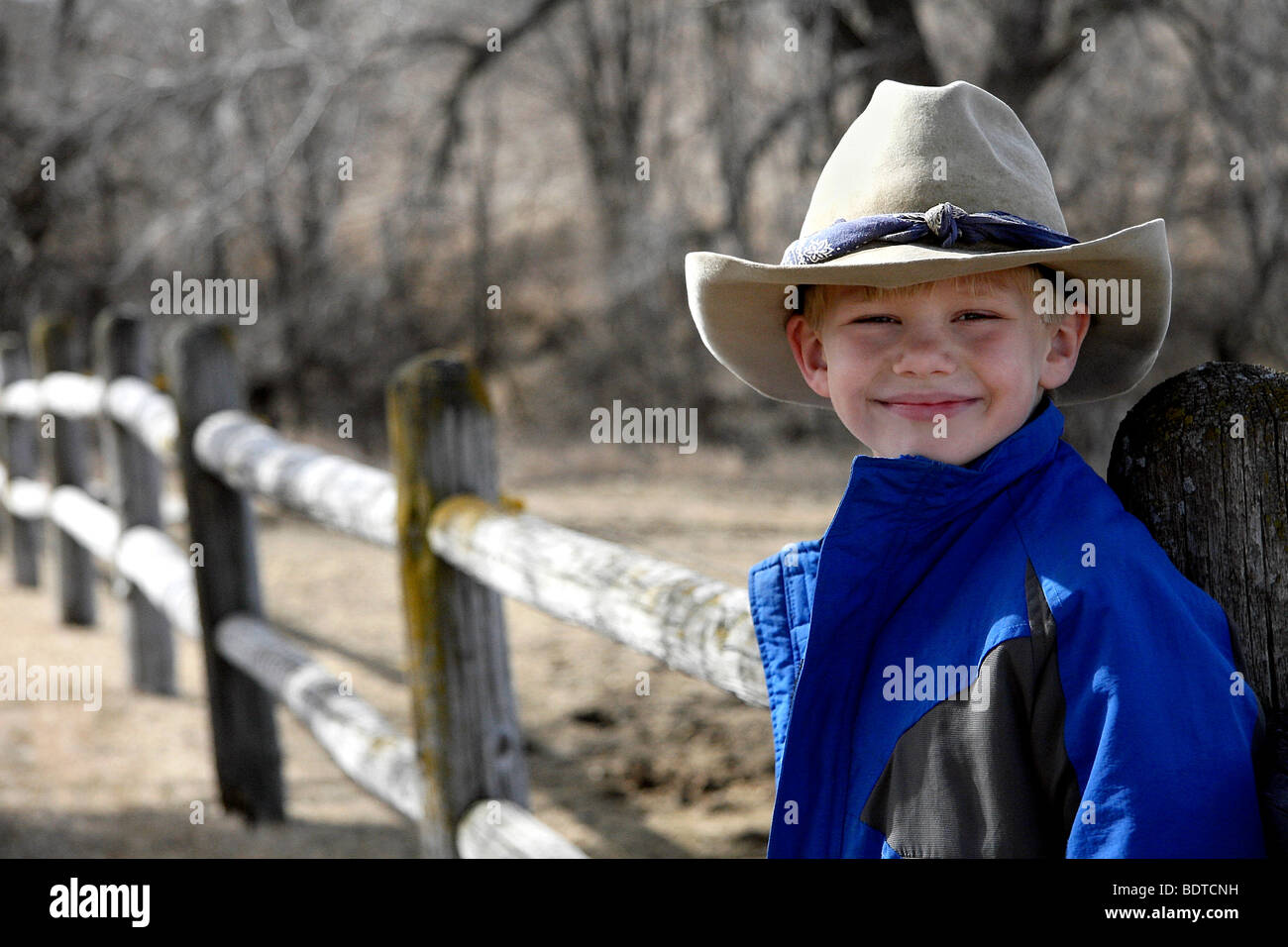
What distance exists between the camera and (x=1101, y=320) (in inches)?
56.1

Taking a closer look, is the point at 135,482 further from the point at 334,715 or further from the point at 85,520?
the point at 334,715

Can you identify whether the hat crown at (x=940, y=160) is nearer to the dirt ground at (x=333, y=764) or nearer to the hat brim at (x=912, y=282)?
the hat brim at (x=912, y=282)

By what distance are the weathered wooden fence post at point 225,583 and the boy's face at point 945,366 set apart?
2822 mm

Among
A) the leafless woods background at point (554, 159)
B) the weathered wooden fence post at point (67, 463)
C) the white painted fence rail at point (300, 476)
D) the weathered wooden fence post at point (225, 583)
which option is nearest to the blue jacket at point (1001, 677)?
the white painted fence rail at point (300, 476)

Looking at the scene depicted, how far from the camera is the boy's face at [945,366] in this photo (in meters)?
1.29

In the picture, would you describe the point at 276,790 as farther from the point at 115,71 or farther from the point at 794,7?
the point at 115,71

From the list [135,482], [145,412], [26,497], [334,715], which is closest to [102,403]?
[135,482]

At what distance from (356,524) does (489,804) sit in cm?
75

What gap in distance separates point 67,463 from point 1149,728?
6.18m

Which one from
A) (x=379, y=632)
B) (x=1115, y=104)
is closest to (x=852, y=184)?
(x=379, y=632)

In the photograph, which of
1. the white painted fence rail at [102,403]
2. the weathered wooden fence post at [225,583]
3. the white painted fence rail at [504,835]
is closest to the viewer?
the white painted fence rail at [504,835]

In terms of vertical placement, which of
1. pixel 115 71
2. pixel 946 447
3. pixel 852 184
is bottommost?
pixel 946 447

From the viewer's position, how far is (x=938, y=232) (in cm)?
126
